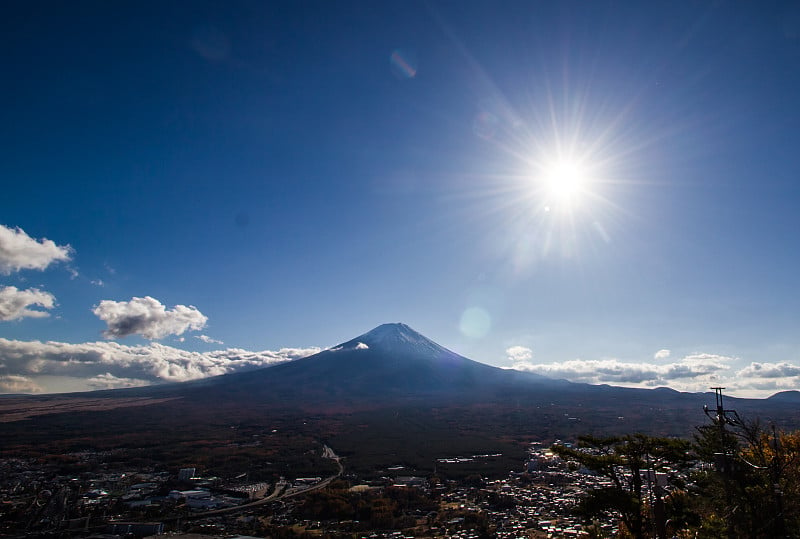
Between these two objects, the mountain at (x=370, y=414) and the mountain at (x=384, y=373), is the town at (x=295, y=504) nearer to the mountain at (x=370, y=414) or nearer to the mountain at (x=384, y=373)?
the mountain at (x=370, y=414)

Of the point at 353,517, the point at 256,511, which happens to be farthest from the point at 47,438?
the point at 353,517

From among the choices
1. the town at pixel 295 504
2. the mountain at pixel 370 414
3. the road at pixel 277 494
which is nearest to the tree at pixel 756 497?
the town at pixel 295 504

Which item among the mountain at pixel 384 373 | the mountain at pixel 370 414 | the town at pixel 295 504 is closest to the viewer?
the town at pixel 295 504

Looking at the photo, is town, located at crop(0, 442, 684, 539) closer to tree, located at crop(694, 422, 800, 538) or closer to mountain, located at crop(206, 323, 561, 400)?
tree, located at crop(694, 422, 800, 538)

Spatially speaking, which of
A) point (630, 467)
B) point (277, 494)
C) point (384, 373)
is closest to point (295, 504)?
point (277, 494)

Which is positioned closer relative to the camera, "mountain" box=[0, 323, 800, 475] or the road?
the road

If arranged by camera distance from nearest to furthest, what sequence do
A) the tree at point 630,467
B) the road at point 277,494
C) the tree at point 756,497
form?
A: the tree at point 756,497 → the tree at point 630,467 → the road at point 277,494

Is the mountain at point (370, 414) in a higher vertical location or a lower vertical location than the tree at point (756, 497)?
lower

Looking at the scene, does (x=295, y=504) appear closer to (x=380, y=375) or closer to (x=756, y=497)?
(x=756, y=497)

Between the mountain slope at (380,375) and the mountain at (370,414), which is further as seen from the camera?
the mountain slope at (380,375)

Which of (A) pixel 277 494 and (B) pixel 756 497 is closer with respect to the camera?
(B) pixel 756 497

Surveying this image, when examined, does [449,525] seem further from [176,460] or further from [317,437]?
[317,437]

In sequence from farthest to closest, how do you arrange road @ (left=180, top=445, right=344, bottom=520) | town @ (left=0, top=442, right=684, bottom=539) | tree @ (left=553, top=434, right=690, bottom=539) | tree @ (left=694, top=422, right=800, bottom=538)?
road @ (left=180, top=445, right=344, bottom=520) < town @ (left=0, top=442, right=684, bottom=539) < tree @ (left=553, top=434, right=690, bottom=539) < tree @ (left=694, top=422, right=800, bottom=538)

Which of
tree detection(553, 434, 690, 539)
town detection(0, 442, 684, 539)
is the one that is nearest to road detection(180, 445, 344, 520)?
town detection(0, 442, 684, 539)
